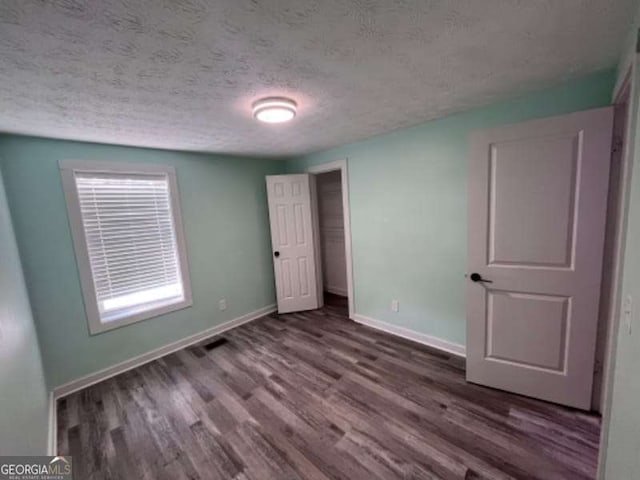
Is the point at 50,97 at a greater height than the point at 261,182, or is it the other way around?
the point at 50,97

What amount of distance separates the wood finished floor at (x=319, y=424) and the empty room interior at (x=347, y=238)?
2 cm

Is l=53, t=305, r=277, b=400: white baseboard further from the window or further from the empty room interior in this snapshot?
the window

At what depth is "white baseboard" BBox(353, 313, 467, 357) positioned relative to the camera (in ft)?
8.04

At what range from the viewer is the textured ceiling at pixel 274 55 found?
0.91m

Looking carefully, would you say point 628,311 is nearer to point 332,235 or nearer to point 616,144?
point 616,144

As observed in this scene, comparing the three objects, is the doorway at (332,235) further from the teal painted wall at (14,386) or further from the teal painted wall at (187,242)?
the teal painted wall at (14,386)

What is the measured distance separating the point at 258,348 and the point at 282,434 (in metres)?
1.18

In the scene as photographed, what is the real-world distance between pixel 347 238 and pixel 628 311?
2395mm

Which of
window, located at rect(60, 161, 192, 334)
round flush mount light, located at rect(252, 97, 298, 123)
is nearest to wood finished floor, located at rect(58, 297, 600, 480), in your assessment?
window, located at rect(60, 161, 192, 334)

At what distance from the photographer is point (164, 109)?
1.68 meters

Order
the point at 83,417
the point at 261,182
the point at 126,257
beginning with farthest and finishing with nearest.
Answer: the point at 261,182
the point at 126,257
the point at 83,417

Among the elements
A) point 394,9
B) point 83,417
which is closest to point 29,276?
Answer: point 83,417

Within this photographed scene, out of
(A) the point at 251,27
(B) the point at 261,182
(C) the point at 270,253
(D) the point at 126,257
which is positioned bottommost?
(C) the point at 270,253

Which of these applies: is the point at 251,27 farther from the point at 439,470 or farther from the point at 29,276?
the point at 29,276
